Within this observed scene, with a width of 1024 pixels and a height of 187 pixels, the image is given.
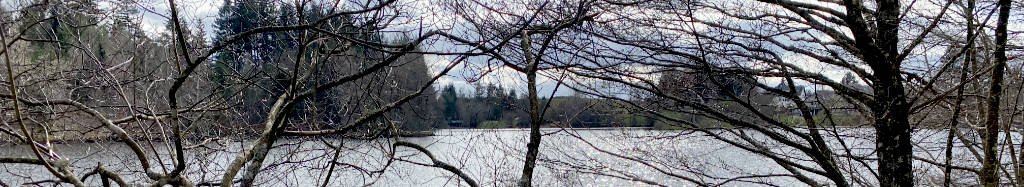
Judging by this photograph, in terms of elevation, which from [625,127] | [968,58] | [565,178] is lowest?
[565,178]

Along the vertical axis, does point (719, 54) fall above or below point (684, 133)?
above

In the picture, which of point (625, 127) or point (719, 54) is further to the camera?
point (625, 127)

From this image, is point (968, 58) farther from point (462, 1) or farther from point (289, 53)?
point (289, 53)

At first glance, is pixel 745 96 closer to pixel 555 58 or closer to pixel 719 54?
pixel 719 54

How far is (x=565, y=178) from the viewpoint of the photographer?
22.5 feet

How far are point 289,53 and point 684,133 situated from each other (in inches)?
127

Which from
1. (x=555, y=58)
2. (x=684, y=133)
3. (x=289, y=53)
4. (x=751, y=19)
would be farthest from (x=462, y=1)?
(x=684, y=133)

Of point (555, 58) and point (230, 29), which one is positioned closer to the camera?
point (555, 58)

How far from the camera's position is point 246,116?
6.41m

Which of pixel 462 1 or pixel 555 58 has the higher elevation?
pixel 462 1

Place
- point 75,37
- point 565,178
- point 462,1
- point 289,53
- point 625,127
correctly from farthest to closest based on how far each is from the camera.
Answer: point 565,178 → point 625,127 → point 289,53 → point 75,37 → point 462,1

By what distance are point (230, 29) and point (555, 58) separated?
292cm

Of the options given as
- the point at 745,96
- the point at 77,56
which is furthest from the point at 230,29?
the point at 745,96

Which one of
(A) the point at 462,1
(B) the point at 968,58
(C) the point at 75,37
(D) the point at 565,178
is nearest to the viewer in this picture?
(A) the point at 462,1
